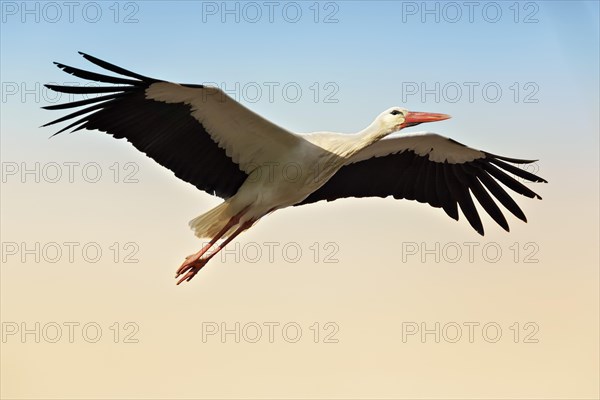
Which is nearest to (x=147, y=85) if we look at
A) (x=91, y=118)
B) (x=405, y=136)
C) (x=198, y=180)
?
(x=91, y=118)

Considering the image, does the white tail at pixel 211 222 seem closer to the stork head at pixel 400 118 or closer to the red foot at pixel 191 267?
the red foot at pixel 191 267

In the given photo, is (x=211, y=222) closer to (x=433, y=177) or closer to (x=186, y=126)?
(x=186, y=126)

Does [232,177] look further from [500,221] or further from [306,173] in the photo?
[500,221]

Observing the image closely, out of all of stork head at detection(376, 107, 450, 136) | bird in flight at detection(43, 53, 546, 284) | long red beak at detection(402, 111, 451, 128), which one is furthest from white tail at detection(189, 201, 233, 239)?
long red beak at detection(402, 111, 451, 128)

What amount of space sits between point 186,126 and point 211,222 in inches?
36.0

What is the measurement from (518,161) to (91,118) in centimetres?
405

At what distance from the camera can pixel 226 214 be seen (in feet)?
26.3

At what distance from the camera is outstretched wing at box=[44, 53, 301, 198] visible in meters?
7.25

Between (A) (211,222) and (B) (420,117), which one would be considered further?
(A) (211,222)

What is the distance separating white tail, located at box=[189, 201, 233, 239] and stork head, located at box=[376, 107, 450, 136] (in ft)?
5.02

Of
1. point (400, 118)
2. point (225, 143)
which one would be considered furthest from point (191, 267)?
point (400, 118)

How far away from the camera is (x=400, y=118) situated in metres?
7.71

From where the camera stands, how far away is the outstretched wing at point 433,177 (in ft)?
28.5

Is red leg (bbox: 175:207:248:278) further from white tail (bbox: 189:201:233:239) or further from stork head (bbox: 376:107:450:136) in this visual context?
stork head (bbox: 376:107:450:136)
